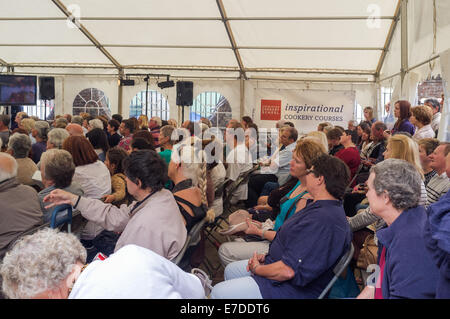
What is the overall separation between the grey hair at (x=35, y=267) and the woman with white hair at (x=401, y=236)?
117cm

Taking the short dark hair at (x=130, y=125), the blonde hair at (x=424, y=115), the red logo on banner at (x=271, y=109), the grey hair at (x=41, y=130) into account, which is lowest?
the grey hair at (x=41, y=130)

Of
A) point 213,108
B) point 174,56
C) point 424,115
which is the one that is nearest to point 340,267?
point 424,115

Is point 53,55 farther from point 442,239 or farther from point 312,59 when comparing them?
point 442,239

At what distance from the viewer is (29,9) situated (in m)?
9.15

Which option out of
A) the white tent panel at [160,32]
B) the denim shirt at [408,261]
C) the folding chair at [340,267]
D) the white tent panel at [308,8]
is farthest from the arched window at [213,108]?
the denim shirt at [408,261]

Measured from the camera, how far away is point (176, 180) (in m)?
3.03

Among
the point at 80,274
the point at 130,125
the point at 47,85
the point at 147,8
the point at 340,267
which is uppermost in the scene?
the point at 147,8

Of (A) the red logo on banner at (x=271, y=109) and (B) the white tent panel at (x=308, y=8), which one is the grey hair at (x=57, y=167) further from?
(A) the red logo on banner at (x=271, y=109)

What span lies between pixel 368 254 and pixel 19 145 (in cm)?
325

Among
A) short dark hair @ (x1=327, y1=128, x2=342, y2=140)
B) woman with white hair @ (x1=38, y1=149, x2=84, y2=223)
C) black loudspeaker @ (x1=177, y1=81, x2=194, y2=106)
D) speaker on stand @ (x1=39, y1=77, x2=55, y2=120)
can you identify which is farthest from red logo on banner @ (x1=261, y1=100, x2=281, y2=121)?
woman with white hair @ (x1=38, y1=149, x2=84, y2=223)

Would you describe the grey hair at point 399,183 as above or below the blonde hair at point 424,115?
below

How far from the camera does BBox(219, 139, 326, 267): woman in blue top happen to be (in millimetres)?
Result: 3070

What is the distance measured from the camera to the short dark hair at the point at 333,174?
239cm

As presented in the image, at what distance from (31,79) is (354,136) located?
24.2 ft
